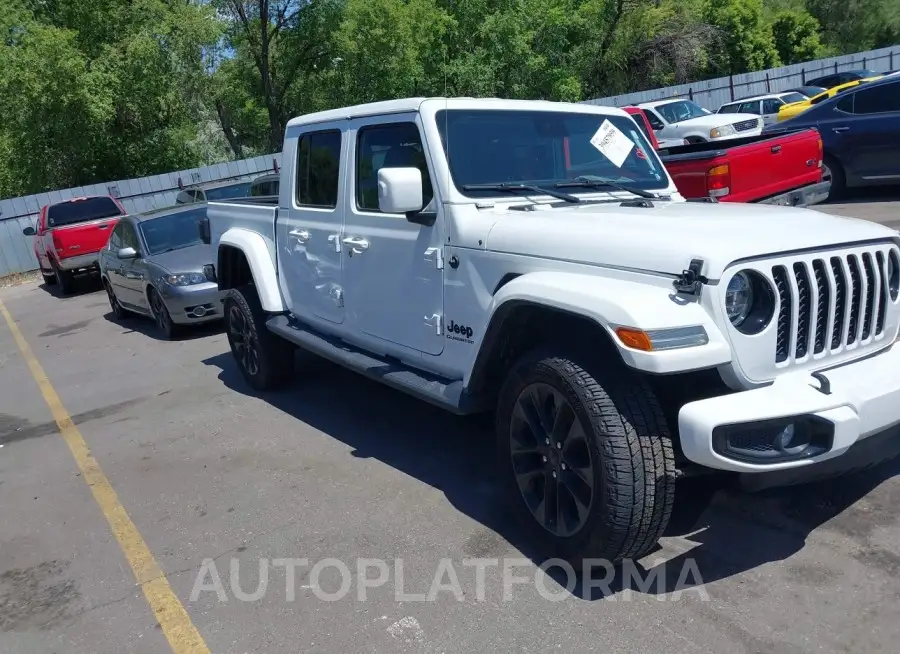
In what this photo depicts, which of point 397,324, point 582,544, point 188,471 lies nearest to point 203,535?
point 188,471

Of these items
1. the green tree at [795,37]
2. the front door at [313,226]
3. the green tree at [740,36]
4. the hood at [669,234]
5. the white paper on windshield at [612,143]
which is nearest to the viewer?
the hood at [669,234]

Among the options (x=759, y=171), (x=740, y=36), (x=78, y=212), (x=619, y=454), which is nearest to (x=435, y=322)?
(x=619, y=454)

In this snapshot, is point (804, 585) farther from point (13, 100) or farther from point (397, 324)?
point (13, 100)

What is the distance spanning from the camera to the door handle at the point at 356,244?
192 inches

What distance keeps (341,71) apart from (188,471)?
84.2 ft

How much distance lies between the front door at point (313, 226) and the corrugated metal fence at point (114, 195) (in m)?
14.3

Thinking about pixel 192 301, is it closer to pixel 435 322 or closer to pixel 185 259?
pixel 185 259

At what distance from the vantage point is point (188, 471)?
5.35 m

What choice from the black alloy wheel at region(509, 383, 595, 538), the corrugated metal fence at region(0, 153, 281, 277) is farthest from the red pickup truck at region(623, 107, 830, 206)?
the corrugated metal fence at region(0, 153, 281, 277)

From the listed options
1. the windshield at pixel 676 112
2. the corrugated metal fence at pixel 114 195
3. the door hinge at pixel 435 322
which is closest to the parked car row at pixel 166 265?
the door hinge at pixel 435 322

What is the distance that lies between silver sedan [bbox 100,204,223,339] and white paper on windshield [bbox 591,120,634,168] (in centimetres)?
546

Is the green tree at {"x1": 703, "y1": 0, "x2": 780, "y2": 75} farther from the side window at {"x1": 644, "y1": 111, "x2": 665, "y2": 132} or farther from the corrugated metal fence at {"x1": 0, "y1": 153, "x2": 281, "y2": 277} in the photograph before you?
the corrugated metal fence at {"x1": 0, "y1": 153, "x2": 281, "y2": 277}

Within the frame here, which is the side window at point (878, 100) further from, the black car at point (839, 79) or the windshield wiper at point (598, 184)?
the black car at point (839, 79)

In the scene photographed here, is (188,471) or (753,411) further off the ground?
(753,411)
